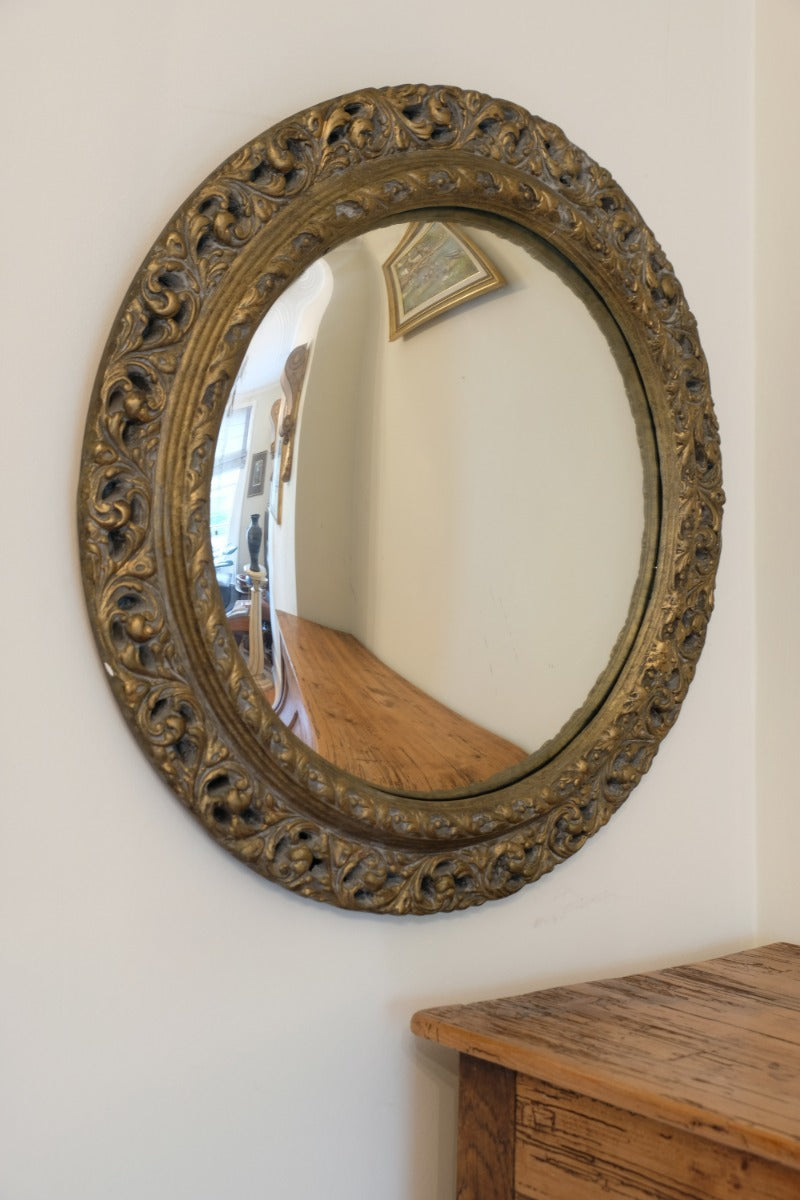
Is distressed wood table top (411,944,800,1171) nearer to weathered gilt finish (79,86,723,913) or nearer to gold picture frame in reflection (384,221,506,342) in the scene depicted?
weathered gilt finish (79,86,723,913)

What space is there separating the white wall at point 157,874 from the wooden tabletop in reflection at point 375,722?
16cm

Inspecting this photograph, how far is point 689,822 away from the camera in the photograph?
1.60 metres

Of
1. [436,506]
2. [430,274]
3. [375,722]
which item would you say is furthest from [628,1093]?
[430,274]

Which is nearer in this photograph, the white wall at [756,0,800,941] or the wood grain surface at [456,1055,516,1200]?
the wood grain surface at [456,1055,516,1200]

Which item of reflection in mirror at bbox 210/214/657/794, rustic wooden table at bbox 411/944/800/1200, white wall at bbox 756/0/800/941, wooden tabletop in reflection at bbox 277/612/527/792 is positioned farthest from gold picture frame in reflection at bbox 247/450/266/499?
white wall at bbox 756/0/800/941

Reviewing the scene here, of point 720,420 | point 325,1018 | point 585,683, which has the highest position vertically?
point 720,420

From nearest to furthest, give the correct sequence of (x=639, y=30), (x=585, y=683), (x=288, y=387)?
(x=288, y=387)
(x=585, y=683)
(x=639, y=30)

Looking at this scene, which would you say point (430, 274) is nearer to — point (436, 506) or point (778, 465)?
point (436, 506)

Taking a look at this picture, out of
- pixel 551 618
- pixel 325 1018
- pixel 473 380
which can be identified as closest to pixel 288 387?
pixel 473 380

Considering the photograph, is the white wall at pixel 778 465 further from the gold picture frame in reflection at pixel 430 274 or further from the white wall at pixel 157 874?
the gold picture frame in reflection at pixel 430 274

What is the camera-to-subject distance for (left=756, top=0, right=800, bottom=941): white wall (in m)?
1.64

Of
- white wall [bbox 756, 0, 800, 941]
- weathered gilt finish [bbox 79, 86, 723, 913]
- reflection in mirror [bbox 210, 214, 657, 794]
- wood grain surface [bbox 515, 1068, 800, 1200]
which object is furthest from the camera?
white wall [bbox 756, 0, 800, 941]

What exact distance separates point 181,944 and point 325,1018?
21cm

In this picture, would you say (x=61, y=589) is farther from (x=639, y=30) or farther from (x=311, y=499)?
(x=639, y=30)
